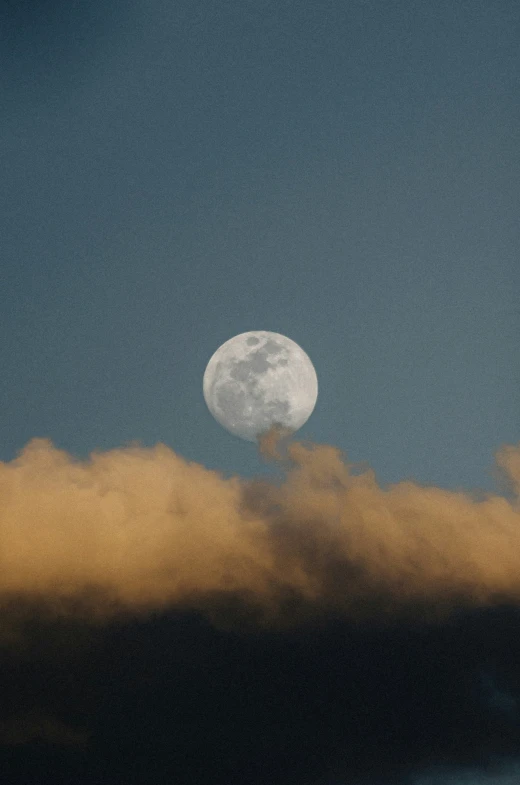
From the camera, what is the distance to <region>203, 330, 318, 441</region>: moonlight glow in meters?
109

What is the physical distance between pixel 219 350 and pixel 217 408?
9.90 metres

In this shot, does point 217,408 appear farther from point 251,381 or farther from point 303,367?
point 303,367

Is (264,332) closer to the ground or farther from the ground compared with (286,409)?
farther from the ground

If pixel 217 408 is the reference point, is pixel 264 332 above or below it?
above

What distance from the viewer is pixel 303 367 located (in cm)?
11531

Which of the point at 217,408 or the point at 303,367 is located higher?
the point at 303,367

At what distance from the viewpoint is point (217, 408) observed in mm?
113938

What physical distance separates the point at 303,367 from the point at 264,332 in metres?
8.47

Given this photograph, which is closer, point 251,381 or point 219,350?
point 251,381

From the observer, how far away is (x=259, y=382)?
10906cm

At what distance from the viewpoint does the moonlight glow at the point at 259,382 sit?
10938 centimetres

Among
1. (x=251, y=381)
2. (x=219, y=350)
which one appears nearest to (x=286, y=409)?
(x=251, y=381)

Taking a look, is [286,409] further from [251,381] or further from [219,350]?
[219,350]

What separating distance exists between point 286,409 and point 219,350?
15884mm
